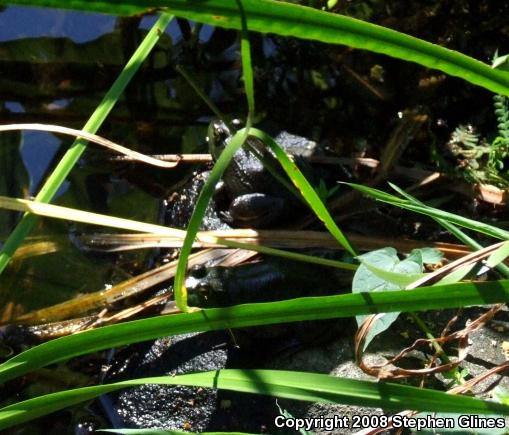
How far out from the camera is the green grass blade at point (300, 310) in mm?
1682

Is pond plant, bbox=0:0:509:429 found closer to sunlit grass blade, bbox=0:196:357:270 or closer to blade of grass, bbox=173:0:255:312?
blade of grass, bbox=173:0:255:312

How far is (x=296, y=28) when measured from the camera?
1584 mm

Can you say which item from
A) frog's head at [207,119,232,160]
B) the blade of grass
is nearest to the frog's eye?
frog's head at [207,119,232,160]

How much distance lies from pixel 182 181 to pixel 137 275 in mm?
644

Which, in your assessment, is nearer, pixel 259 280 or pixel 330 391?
pixel 330 391

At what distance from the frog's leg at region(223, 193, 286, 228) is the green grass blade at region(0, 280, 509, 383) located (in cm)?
160

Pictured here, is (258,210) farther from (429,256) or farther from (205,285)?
(429,256)

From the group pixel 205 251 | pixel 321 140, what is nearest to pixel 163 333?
pixel 205 251

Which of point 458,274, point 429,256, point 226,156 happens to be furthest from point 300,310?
point 429,256

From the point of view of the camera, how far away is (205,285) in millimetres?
3092

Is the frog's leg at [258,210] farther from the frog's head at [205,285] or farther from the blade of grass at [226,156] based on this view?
the blade of grass at [226,156]

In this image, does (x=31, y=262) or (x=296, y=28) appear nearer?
(x=296, y=28)

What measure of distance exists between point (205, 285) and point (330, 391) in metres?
1.45

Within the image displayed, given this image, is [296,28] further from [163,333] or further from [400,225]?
[400,225]
